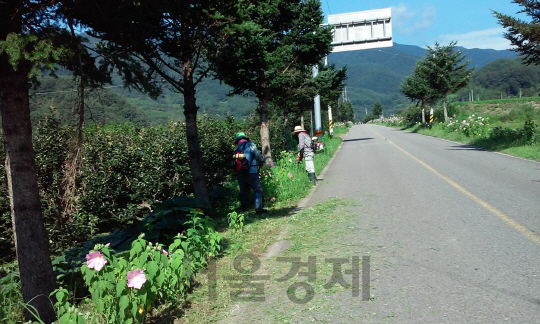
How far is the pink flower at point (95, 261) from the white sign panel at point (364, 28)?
991 inches

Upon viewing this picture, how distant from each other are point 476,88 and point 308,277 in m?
157

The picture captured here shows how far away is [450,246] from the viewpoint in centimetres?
570

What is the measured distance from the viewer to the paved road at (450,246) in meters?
3.89

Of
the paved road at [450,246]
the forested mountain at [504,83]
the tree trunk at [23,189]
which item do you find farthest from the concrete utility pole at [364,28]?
the forested mountain at [504,83]

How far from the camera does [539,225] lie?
21.0 feet

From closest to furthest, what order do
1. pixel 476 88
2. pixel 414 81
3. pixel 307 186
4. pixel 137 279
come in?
pixel 137 279, pixel 307 186, pixel 414 81, pixel 476 88

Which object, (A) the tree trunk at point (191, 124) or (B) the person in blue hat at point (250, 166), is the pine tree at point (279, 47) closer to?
(B) the person in blue hat at point (250, 166)

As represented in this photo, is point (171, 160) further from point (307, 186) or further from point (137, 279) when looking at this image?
point (137, 279)

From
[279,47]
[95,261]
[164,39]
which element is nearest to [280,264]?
[95,261]

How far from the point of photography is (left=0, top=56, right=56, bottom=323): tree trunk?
3.86 m

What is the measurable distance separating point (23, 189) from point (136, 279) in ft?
4.52

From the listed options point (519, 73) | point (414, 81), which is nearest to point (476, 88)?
point (519, 73)

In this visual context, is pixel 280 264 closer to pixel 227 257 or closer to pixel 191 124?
pixel 227 257

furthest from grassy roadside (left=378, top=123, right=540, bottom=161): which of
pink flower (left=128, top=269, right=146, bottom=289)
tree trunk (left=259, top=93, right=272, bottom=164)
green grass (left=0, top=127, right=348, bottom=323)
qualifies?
pink flower (left=128, top=269, right=146, bottom=289)
